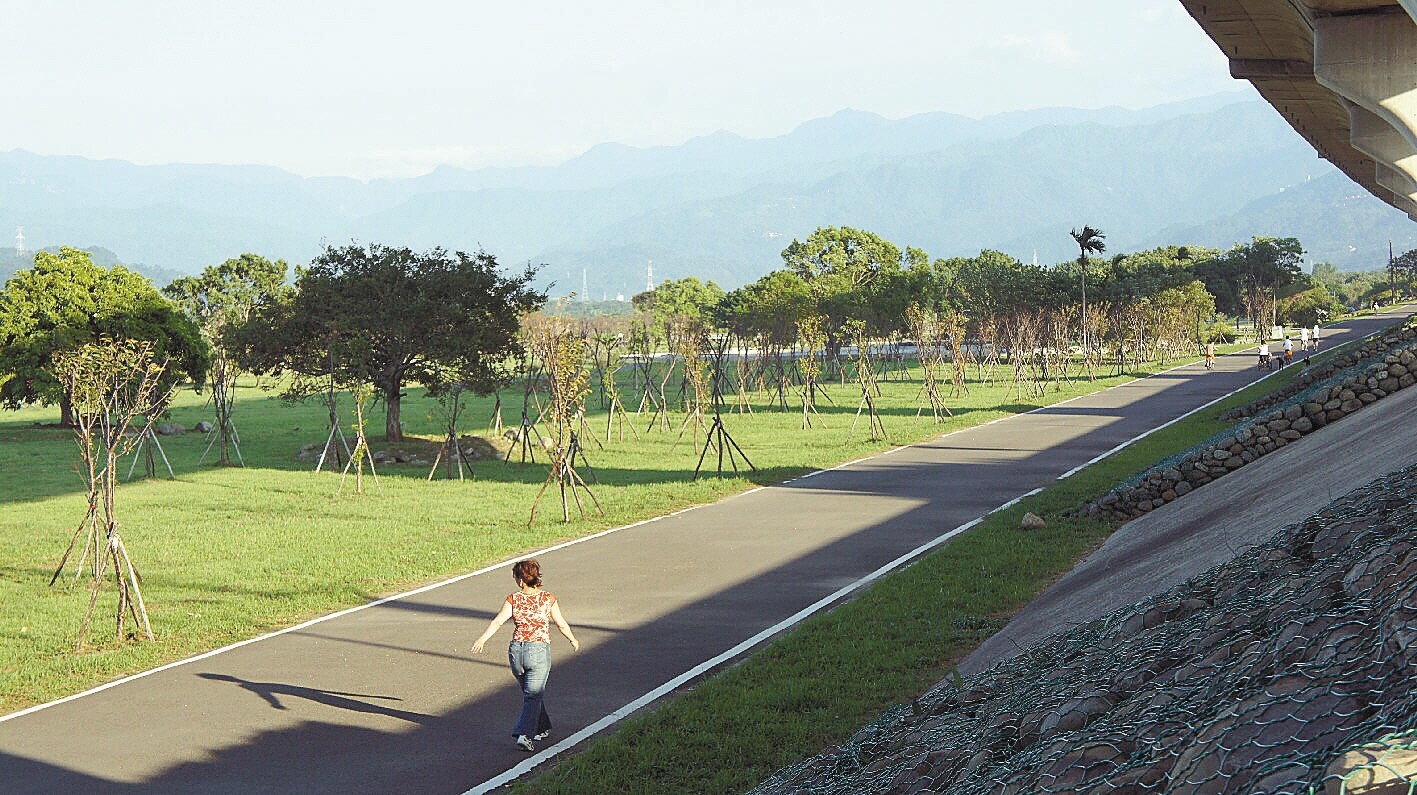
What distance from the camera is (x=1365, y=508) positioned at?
27.6 ft

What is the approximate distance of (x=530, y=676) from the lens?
9.09 metres

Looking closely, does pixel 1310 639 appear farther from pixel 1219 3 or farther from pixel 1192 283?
pixel 1192 283

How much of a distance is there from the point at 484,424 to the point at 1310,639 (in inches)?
1643

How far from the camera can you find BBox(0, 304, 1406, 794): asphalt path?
8945mm

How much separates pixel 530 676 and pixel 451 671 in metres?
2.73

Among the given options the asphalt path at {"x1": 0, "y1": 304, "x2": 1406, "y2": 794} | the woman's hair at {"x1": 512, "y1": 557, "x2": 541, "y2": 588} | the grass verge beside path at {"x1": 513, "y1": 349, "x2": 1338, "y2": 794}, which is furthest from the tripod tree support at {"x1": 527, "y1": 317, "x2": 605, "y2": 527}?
the woman's hair at {"x1": 512, "y1": 557, "x2": 541, "y2": 588}

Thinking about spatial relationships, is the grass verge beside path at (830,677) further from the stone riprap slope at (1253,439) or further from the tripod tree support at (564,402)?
the tripod tree support at (564,402)

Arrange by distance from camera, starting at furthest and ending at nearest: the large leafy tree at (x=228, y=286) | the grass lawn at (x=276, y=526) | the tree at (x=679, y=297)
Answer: the tree at (x=679, y=297) < the large leafy tree at (x=228, y=286) < the grass lawn at (x=276, y=526)

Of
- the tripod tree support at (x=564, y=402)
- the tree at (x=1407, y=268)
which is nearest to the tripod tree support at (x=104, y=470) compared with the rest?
the tripod tree support at (x=564, y=402)

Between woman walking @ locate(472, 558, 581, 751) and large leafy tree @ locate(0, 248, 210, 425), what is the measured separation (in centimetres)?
3281

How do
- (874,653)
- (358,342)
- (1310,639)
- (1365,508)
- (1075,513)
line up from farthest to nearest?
1. (358,342)
2. (1075,513)
3. (874,653)
4. (1365,508)
5. (1310,639)

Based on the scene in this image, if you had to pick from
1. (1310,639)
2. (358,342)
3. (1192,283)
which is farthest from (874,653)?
(1192,283)

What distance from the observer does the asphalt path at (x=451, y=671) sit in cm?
895

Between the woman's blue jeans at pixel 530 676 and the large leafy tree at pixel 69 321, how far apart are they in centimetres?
3305
